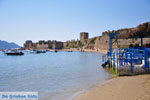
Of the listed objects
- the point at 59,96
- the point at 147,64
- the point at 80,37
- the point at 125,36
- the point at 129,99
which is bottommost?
the point at 59,96

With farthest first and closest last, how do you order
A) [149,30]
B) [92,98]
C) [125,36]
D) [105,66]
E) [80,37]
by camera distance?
[80,37] < [105,66] < [125,36] < [149,30] < [92,98]

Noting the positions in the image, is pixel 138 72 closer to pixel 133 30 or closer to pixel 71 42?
pixel 133 30

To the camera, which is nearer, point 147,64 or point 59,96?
point 59,96

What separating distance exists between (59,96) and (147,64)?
8036mm

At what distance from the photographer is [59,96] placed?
9.92 m

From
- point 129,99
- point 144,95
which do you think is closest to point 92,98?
point 129,99

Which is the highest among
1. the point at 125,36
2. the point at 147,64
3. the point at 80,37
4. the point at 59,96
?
the point at 80,37

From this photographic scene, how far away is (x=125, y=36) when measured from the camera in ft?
69.1

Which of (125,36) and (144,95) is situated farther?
(125,36)

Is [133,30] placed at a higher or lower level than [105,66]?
higher

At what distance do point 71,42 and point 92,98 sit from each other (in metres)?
180

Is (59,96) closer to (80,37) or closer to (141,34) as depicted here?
(141,34)

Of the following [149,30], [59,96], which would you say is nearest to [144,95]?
[59,96]

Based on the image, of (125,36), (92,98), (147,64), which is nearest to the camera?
(92,98)
